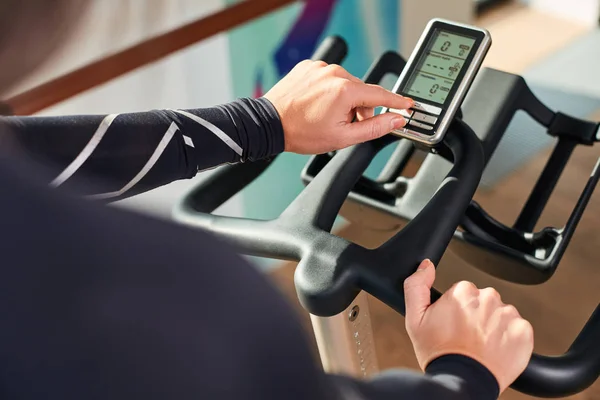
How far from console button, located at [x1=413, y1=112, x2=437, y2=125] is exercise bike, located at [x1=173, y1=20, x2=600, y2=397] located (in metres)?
0.04

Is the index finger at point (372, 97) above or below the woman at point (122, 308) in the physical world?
above

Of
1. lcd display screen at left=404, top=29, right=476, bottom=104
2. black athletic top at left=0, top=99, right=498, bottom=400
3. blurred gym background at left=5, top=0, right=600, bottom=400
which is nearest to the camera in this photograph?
black athletic top at left=0, top=99, right=498, bottom=400

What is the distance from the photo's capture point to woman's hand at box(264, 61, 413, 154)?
2.62 ft

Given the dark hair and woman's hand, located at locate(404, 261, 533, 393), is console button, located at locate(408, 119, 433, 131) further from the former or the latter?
the dark hair

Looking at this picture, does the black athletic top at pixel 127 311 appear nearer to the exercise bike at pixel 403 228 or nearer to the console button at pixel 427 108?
the exercise bike at pixel 403 228

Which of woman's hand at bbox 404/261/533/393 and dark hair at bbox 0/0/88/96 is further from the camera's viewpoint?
woman's hand at bbox 404/261/533/393

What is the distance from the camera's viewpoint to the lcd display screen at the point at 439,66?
0.83 metres

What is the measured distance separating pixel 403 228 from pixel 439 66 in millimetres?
211

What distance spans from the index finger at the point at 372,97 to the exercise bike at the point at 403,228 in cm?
7

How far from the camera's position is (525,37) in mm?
2379

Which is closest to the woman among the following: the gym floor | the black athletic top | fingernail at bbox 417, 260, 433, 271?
the black athletic top

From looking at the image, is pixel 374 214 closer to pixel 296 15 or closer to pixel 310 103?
pixel 310 103

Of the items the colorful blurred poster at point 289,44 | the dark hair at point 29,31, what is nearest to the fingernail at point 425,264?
the dark hair at point 29,31

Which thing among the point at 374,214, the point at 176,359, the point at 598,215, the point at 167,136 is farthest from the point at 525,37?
the point at 176,359
